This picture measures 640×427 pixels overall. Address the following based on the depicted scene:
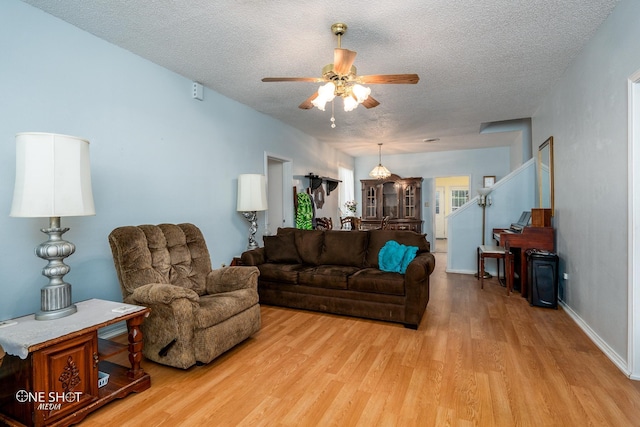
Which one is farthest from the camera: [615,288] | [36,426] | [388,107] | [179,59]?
[388,107]

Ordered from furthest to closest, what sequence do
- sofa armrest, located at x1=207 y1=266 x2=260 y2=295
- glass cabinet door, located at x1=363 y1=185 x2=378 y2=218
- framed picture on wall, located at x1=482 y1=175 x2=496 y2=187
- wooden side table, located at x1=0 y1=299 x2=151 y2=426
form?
glass cabinet door, located at x1=363 y1=185 x2=378 y2=218, framed picture on wall, located at x1=482 y1=175 x2=496 y2=187, sofa armrest, located at x1=207 y1=266 x2=260 y2=295, wooden side table, located at x1=0 y1=299 x2=151 y2=426

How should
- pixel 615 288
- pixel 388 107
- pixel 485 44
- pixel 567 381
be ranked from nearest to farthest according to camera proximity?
pixel 567 381 < pixel 615 288 < pixel 485 44 < pixel 388 107

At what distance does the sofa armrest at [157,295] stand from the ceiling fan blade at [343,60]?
2004mm

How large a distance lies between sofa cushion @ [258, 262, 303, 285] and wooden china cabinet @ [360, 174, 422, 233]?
469 cm

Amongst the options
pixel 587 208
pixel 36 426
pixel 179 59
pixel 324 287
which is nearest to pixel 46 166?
pixel 36 426

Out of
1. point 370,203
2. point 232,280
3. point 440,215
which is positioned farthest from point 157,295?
point 440,215

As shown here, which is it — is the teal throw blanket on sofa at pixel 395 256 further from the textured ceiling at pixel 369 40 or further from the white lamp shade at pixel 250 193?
the textured ceiling at pixel 369 40

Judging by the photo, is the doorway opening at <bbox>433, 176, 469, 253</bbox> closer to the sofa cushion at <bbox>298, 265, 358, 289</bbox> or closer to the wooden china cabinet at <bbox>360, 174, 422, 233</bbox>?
the wooden china cabinet at <bbox>360, 174, 422, 233</bbox>

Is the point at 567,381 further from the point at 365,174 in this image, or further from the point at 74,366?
the point at 365,174

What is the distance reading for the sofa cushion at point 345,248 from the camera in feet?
12.7

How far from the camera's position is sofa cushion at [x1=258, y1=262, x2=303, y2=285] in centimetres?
368

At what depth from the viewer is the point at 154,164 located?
3.23 meters

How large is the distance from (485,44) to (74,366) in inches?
155

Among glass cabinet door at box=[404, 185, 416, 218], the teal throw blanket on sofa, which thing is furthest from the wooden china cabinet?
the teal throw blanket on sofa
